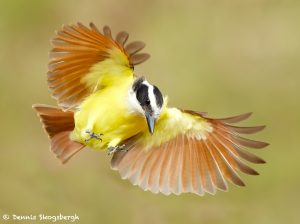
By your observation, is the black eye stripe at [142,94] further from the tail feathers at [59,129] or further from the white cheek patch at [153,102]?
the tail feathers at [59,129]

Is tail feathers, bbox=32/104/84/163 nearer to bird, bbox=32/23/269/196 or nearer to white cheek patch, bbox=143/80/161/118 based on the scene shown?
bird, bbox=32/23/269/196

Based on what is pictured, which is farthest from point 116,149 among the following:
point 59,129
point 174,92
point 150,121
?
point 174,92

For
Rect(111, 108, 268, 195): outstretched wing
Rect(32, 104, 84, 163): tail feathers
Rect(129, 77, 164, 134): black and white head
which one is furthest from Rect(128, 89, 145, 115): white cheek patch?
Rect(32, 104, 84, 163): tail feathers

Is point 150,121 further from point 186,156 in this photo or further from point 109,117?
point 186,156

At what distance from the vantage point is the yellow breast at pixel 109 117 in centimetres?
623

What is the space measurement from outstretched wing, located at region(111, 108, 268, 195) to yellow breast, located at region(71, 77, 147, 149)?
0.27 meters

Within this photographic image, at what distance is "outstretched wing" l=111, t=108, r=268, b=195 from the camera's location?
645 centimetres

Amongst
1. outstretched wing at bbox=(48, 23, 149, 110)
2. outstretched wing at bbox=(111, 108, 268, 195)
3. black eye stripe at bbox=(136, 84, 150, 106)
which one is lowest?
outstretched wing at bbox=(111, 108, 268, 195)

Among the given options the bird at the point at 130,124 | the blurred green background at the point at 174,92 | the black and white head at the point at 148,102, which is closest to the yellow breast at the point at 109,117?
the bird at the point at 130,124

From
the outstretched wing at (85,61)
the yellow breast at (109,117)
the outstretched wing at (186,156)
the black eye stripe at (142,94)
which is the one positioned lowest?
the outstretched wing at (186,156)

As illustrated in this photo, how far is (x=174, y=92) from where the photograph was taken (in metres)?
8.96

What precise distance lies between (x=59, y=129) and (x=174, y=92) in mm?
2407

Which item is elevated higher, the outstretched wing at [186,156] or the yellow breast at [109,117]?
the yellow breast at [109,117]

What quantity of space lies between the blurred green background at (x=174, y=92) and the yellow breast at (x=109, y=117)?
1.85m
